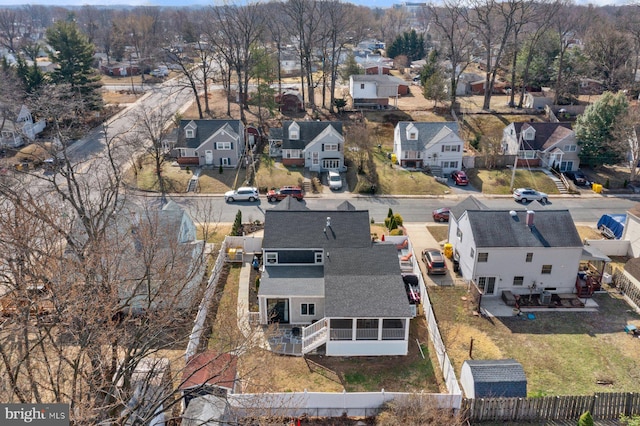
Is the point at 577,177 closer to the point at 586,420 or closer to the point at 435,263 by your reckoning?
the point at 435,263

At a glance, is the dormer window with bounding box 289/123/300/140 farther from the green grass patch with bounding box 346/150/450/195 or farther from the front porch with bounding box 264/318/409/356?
the front porch with bounding box 264/318/409/356

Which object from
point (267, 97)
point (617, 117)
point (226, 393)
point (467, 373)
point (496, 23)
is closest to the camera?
point (226, 393)

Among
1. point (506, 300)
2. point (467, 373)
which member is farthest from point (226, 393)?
point (506, 300)

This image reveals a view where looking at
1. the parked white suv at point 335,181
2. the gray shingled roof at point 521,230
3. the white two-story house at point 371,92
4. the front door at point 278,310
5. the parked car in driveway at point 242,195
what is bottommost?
the front door at point 278,310

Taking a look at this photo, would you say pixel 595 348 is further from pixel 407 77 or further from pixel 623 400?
pixel 407 77

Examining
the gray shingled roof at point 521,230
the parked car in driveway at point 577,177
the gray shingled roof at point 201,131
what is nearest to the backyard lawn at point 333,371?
the gray shingled roof at point 521,230

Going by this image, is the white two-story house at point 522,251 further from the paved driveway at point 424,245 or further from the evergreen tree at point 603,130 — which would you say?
the evergreen tree at point 603,130
